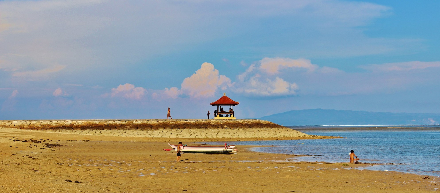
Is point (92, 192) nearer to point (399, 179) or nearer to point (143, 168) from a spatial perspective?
point (143, 168)

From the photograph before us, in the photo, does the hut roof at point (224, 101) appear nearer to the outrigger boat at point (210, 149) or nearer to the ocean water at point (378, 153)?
the ocean water at point (378, 153)

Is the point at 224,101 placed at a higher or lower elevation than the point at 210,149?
higher

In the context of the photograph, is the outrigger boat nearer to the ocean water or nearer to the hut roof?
the ocean water

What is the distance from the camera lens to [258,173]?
81.1 feet

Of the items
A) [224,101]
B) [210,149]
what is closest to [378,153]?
[210,149]

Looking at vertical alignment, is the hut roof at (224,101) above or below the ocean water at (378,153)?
above

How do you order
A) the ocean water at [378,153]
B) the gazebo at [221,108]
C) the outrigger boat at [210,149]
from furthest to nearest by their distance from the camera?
1. the gazebo at [221,108]
2. the outrigger boat at [210,149]
3. the ocean water at [378,153]

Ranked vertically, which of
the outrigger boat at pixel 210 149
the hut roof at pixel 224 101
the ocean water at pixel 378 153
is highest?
the hut roof at pixel 224 101

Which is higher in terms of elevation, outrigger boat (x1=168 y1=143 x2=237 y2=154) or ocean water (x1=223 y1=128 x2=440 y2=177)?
outrigger boat (x1=168 y1=143 x2=237 y2=154)

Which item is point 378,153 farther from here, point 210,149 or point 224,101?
point 224,101

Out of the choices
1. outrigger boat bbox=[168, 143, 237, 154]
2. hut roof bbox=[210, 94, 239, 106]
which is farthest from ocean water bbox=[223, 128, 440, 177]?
hut roof bbox=[210, 94, 239, 106]

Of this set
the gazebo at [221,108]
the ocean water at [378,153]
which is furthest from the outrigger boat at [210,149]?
the gazebo at [221,108]

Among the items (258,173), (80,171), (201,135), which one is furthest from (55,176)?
(201,135)

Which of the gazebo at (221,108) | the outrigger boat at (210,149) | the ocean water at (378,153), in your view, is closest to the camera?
the ocean water at (378,153)
